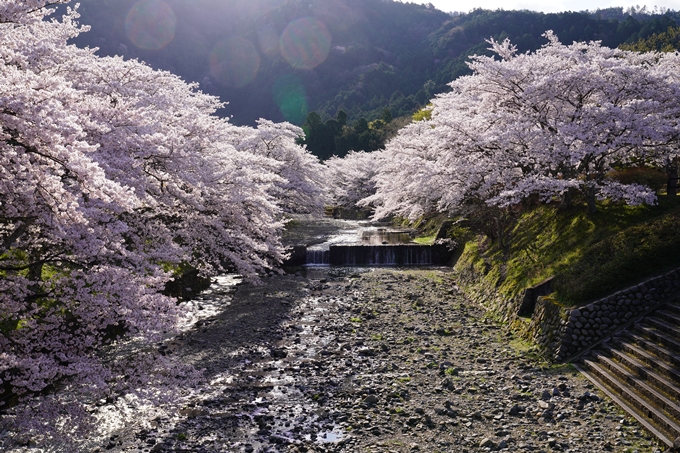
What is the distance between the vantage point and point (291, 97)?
138875 millimetres

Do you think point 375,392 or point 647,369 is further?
point 375,392

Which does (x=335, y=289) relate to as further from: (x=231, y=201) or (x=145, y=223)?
(x=145, y=223)

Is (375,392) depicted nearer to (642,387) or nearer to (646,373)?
(642,387)

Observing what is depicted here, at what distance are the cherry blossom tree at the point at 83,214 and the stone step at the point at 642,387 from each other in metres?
9.06

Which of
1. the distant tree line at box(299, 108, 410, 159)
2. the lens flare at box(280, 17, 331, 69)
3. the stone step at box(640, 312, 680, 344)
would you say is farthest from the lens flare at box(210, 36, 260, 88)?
the stone step at box(640, 312, 680, 344)

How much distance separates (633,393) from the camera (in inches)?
345

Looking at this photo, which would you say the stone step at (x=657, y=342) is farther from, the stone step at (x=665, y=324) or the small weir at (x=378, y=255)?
the small weir at (x=378, y=255)

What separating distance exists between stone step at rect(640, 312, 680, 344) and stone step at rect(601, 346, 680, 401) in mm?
890

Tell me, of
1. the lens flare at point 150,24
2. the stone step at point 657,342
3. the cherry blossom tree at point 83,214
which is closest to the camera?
the cherry blossom tree at point 83,214

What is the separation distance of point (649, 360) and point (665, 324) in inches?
54.1

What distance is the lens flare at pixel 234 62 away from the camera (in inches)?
5915

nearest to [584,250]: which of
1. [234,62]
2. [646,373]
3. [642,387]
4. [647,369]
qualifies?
[647,369]

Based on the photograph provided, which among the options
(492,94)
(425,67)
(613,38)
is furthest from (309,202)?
(425,67)

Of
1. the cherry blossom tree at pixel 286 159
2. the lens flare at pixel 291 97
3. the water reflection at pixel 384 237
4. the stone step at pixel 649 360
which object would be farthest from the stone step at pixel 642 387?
the lens flare at pixel 291 97
